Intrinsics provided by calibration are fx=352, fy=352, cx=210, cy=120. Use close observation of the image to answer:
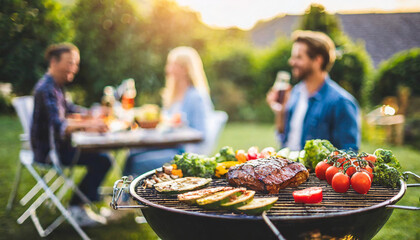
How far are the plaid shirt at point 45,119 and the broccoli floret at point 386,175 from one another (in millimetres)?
3567

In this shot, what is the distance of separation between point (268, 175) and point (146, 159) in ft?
10.3

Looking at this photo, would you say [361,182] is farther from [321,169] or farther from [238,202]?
[238,202]

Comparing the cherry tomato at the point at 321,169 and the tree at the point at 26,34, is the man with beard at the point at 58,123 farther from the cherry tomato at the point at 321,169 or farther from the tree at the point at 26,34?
the cherry tomato at the point at 321,169

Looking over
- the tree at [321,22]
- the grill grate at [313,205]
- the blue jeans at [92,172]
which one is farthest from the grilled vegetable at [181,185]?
the tree at [321,22]

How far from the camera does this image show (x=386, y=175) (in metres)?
2.52

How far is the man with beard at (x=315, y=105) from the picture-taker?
4188 millimetres

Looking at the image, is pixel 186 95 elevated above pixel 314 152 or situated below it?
above

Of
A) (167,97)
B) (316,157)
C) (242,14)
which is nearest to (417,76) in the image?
(242,14)

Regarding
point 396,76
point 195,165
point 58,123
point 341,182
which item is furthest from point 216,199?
point 396,76

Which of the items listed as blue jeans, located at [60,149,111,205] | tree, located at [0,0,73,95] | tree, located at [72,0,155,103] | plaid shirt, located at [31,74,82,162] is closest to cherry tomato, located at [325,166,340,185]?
plaid shirt, located at [31,74,82,162]

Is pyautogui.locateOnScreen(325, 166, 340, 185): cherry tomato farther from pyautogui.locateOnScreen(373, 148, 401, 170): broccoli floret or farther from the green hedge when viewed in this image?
the green hedge

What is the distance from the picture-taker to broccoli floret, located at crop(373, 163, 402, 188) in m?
2.49

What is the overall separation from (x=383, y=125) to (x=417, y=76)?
19.3 feet

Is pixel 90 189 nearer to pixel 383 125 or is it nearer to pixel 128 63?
pixel 128 63
